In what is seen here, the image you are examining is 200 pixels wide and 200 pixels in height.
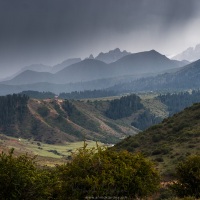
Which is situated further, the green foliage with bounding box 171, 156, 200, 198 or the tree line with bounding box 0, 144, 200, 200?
the green foliage with bounding box 171, 156, 200, 198

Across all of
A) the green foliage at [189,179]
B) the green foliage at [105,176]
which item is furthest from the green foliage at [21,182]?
the green foliage at [189,179]

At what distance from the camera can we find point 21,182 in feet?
74.4

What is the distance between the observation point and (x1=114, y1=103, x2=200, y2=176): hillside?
51.4m

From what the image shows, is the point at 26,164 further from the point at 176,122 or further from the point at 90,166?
the point at 176,122

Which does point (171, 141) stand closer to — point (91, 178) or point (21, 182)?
point (91, 178)

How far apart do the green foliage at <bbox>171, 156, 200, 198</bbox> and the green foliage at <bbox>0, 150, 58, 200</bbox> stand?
12.6 meters

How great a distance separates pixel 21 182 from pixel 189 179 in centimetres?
1611

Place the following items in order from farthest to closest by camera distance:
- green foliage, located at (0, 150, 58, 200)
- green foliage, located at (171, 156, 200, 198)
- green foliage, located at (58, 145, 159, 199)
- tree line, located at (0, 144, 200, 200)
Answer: green foliage, located at (171, 156, 200, 198)
green foliage, located at (58, 145, 159, 199)
tree line, located at (0, 144, 200, 200)
green foliage, located at (0, 150, 58, 200)

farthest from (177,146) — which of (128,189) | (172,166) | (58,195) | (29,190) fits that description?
(29,190)

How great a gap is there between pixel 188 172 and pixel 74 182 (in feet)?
37.3

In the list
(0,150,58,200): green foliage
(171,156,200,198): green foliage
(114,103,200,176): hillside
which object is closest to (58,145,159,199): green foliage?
(0,150,58,200): green foliage

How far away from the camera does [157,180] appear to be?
103 ft

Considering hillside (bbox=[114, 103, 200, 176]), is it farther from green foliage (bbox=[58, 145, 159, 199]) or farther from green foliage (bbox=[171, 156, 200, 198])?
green foliage (bbox=[58, 145, 159, 199])

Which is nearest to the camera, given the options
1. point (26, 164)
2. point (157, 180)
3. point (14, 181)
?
point (14, 181)
